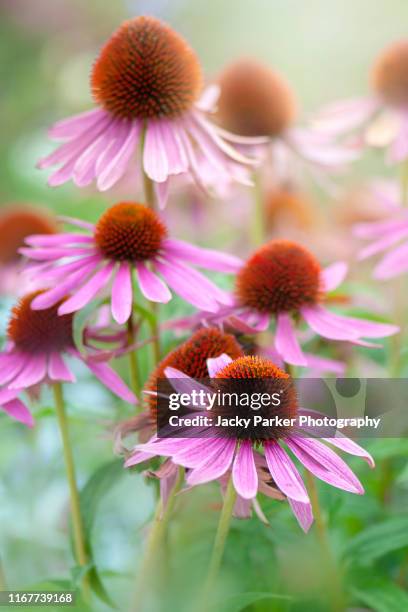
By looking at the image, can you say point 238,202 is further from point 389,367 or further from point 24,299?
point 24,299

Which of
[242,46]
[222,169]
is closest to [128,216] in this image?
[222,169]

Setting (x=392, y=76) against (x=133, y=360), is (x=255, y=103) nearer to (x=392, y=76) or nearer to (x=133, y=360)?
(x=392, y=76)

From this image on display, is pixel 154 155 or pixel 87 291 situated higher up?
pixel 154 155

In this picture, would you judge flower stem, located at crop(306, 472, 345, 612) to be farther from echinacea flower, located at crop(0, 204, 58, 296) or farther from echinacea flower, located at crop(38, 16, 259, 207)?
echinacea flower, located at crop(0, 204, 58, 296)

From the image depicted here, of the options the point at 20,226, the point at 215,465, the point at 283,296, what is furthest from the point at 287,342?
the point at 20,226

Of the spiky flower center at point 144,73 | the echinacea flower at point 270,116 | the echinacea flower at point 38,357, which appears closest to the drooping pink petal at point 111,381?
the echinacea flower at point 38,357

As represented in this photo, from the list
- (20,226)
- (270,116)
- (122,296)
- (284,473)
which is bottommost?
(284,473)

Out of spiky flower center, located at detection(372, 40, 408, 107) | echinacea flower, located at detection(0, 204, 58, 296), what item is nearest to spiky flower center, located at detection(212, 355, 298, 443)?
echinacea flower, located at detection(0, 204, 58, 296)

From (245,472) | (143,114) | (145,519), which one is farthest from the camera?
(145,519)

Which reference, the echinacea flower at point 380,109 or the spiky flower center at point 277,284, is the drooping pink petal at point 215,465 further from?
the echinacea flower at point 380,109
